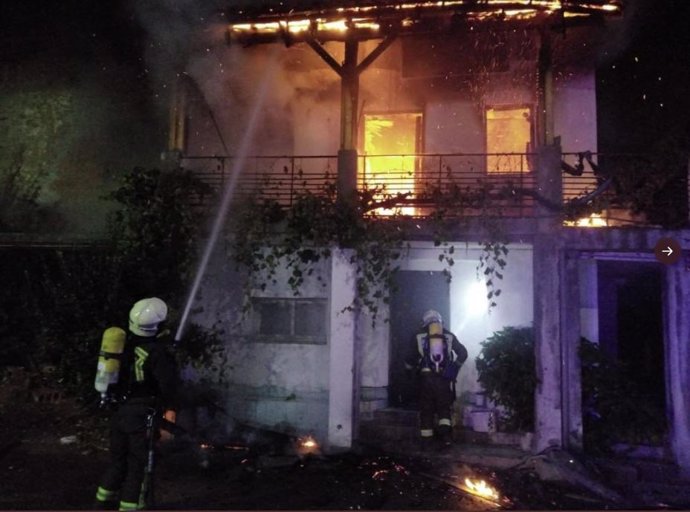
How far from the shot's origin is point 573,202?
7793 mm

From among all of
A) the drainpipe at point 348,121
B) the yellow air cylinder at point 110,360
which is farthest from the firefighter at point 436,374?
the yellow air cylinder at point 110,360

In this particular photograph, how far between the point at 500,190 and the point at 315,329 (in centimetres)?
403

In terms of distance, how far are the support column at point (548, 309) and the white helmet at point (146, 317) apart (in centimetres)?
578

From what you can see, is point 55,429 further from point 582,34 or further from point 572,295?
point 582,34

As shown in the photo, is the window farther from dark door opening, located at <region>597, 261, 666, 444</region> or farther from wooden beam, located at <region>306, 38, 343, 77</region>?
dark door opening, located at <region>597, 261, 666, 444</region>

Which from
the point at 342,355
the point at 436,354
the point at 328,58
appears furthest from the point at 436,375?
the point at 328,58

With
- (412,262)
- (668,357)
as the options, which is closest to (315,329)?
(412,262)

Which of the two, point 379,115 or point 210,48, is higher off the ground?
point 210,48

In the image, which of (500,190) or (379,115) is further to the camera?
(379,115)

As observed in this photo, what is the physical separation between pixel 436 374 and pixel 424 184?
10.4 feet

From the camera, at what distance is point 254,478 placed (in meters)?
6.72

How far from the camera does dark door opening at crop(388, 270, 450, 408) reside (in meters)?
9.77

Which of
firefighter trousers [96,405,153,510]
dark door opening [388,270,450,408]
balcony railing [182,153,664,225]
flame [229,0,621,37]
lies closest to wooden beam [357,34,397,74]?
flame [229,0,621,37]

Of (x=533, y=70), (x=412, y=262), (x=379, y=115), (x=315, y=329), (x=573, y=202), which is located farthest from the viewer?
(x=379, y=115)
